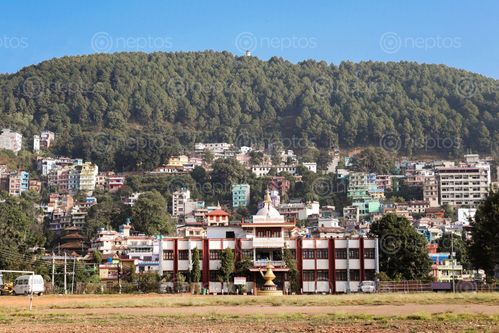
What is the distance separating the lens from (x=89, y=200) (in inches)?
6929

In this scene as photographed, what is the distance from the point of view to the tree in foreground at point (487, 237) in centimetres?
7006

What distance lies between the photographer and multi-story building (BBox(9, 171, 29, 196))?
19075cm

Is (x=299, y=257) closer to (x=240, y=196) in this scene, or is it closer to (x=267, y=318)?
(x=267, y=318)

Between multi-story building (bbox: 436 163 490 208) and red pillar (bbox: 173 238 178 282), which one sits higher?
multi-story building (bbox: 436 163 490 208)

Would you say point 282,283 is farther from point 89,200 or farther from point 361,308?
point 89,200

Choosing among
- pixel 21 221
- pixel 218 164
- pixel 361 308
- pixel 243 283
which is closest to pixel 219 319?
pixel 361 308

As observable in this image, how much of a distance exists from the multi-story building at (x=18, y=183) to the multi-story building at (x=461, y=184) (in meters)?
89.8

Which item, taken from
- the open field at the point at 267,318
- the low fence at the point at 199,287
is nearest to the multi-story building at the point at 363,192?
the low fence at the point at 199,287

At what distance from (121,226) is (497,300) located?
10385 cm

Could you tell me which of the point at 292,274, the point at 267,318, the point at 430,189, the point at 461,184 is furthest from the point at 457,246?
the point at 267,318

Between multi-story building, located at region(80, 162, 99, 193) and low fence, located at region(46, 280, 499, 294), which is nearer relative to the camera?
low fence, located at region(46, 280, 499, 294)

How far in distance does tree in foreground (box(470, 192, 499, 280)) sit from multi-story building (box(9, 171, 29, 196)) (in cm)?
13341

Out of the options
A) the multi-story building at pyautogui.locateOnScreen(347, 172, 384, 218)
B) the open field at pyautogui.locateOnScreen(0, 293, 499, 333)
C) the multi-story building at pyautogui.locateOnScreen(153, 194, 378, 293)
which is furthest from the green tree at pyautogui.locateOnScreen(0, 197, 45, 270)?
the multi-story building at pyautogui.locateOnScreen(347, 172, 384, 218)

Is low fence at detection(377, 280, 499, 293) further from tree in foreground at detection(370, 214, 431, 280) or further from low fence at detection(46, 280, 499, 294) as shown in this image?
tree in foreground at detection(370, 214, 431, 280)
